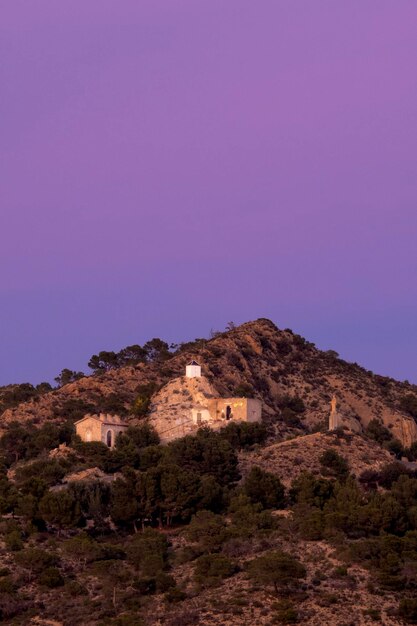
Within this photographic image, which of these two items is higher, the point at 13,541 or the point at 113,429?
the point at 113,429

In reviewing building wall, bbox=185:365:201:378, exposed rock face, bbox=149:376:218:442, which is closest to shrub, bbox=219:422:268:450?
exposed rock face, bbox=149:376:218:442

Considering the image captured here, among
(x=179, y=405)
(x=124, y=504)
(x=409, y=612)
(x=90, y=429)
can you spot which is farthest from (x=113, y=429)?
(x=409, y=612)

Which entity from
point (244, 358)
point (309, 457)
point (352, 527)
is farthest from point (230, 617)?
point (244, 358)

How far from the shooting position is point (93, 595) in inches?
3214

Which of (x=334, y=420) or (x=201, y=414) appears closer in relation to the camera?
(x=201, y=414)

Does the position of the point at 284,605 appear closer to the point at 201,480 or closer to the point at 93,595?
the point at 93,595

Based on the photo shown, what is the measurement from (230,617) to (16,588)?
12.6 metres

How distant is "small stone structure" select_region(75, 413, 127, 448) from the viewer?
113 metres

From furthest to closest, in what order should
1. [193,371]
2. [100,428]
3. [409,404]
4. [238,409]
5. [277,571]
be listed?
1. [409,404]
2. [193,371]
3. [238,409]
4. [100,428]
5. [277,571]

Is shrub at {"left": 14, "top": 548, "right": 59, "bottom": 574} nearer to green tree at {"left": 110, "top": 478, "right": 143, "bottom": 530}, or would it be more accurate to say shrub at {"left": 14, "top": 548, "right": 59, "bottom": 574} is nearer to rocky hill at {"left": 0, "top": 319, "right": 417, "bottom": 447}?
green tree at {"left": 110, "top": 478, "right": 143, "bottom": 530}

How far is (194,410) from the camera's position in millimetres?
117562

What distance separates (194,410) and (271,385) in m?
17.0

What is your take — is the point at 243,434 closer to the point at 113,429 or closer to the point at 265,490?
the point at 113,429

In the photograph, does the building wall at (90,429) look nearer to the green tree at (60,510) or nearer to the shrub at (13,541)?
the green tree at (60,510)
